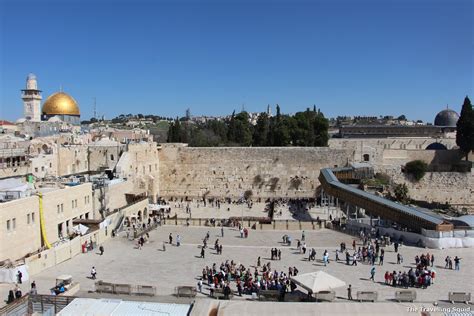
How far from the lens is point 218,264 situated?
54.2ft

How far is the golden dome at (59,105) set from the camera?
4562cm

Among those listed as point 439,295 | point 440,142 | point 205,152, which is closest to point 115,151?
point 205,152

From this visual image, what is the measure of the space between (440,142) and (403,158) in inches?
282

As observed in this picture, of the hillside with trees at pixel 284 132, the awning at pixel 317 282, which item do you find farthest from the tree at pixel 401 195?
the awning at pixel 317 282

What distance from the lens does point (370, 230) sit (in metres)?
21.2

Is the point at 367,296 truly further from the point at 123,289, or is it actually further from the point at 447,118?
the point at 447,118

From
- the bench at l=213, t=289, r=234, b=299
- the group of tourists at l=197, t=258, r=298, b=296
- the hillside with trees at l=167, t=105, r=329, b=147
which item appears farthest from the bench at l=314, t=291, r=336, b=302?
the hillside with trees at l=167, t=105, r=329, b=147

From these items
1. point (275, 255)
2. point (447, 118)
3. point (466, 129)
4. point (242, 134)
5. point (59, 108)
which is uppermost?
point (59, 108)

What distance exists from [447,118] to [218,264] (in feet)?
171

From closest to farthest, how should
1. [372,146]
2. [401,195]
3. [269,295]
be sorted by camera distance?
[269,295] < [401,195] < [372,146]

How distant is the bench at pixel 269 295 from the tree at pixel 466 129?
30.0 m

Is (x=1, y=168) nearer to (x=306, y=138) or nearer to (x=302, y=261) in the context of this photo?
(x=302, y=261)

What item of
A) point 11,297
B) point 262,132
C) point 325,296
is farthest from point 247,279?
point 262,132

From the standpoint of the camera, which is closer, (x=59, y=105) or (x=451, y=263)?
(x=451, y=263)
